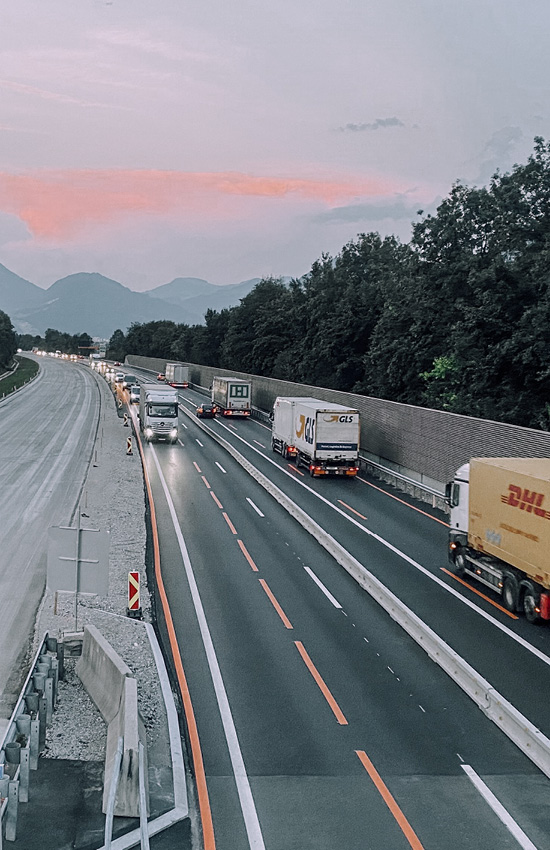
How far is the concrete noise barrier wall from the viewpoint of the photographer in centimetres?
1125

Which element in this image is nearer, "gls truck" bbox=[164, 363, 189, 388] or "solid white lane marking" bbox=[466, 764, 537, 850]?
"solid white lane marking" bbox=[466, 764, 537, 850]

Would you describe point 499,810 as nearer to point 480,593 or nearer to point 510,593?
point 510,593

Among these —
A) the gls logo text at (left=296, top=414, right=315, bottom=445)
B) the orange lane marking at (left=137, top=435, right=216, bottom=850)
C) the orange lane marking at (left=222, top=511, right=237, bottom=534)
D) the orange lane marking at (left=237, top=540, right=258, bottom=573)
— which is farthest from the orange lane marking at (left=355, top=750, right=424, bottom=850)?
the gls logo text at (left=296, top=414, right=315, bottom=445)

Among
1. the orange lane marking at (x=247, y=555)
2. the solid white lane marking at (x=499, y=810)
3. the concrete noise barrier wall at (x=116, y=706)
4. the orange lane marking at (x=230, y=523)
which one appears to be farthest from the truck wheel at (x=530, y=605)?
the orange lane marking at (x=230, y=523)

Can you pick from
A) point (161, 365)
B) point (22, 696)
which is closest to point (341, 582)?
point (22, 696)

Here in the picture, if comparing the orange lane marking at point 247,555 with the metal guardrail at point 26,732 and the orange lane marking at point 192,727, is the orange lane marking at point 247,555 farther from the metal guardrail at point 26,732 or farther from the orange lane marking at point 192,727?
the metal guardrail at point 26,732

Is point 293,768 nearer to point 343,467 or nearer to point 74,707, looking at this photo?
point 74,707

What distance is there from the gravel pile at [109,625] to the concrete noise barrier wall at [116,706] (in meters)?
0.30

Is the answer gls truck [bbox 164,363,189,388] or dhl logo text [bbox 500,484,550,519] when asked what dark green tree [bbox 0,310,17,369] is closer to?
gls truck [bbox 164,363,189,388]

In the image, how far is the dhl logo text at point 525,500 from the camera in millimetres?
19719

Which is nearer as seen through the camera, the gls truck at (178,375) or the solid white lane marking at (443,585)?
the solid white lane marking at (443,585)

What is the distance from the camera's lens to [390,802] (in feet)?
39.2

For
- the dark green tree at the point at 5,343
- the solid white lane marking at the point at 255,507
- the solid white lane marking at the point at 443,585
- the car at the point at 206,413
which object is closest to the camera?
the solid white lane marking at the point at 443,585

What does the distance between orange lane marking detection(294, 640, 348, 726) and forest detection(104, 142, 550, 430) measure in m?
29.5
